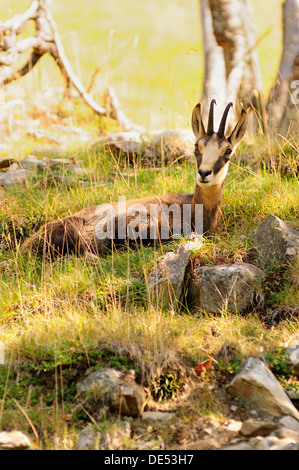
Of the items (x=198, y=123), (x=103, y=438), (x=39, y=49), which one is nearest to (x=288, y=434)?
(x=103, y=438)

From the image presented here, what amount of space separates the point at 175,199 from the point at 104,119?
4.30 metres

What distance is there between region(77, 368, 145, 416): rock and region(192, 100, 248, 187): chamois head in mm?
2310

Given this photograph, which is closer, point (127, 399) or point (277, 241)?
point (127, 399)

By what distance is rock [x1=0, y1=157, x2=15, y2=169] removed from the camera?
307 inches

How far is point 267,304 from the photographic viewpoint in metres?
5.03

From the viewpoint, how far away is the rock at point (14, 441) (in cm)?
330

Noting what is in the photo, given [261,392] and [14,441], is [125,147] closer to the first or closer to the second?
[261,392]

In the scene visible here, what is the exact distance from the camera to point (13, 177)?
7406 millimetres

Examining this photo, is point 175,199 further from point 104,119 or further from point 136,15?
point 136,15

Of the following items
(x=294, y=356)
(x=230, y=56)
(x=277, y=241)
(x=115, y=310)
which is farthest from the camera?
(x=230, y=56)

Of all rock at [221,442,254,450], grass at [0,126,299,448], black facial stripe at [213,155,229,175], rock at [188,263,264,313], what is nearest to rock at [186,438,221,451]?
rock at [221,442,254,450]

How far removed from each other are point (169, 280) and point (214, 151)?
4.97 ft
